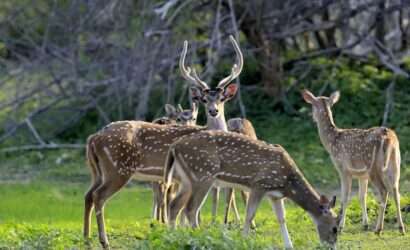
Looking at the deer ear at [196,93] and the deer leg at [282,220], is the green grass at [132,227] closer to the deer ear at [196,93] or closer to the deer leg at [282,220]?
the deer leg at [282,220]

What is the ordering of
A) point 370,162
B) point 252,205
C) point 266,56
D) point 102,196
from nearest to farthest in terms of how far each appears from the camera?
point 252,205
point 102,196
point 370,162
point 266,56

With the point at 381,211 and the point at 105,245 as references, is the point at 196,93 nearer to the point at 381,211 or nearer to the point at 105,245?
the point at 381,211

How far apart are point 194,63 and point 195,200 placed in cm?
858

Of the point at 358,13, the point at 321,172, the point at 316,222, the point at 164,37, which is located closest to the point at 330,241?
the point at 316,222

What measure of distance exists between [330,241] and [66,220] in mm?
4932

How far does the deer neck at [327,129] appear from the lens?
1391 cm

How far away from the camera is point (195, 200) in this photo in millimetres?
11688

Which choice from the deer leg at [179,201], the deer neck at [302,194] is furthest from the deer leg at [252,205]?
the deer leg at [179,201]

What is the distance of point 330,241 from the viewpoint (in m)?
11.4

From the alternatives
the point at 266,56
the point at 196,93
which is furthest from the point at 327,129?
the point at 266,56

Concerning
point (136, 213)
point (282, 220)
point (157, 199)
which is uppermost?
point (282, 220)

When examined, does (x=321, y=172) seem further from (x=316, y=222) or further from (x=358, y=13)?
(x=316, y=222)

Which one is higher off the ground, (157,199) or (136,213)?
(157,199)

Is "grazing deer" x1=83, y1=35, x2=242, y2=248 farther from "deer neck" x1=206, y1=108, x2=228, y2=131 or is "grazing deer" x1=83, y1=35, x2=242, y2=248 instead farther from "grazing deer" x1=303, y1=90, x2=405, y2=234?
"grazing deer" x1=303, y1=90, x2=405, y2=234
